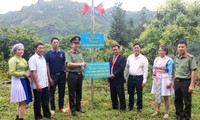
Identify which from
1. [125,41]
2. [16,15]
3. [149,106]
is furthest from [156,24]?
[16,15]

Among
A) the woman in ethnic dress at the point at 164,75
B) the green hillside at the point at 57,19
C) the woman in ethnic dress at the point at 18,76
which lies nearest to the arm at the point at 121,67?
the woman in ethnic dress at the point at 164,75

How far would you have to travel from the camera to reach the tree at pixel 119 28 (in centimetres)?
3077

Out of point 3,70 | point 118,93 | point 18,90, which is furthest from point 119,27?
point 18,90

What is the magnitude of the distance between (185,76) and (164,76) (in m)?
0.55

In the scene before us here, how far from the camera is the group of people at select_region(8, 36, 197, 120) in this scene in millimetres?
4469

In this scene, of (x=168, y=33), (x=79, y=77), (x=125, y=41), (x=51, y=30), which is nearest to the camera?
(x=79, y=77)

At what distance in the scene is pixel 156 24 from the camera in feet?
49.9

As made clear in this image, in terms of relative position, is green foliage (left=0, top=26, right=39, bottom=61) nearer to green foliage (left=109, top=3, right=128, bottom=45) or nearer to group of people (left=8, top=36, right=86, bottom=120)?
group of people (left=8, top=36, right=86, bottom=120)

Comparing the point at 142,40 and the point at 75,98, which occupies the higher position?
the point at 142,40

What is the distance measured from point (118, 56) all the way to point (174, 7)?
10774mm

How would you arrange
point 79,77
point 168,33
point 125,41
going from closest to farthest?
point 79,77
point 168,33
point 125,41

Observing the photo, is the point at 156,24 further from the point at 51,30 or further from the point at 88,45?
the point at 51,30

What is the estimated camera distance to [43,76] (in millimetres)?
4719

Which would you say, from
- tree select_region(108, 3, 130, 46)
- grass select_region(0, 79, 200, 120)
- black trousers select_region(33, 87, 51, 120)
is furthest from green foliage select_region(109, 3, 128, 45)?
black trousers select_region(33, 87, 51, 120)
